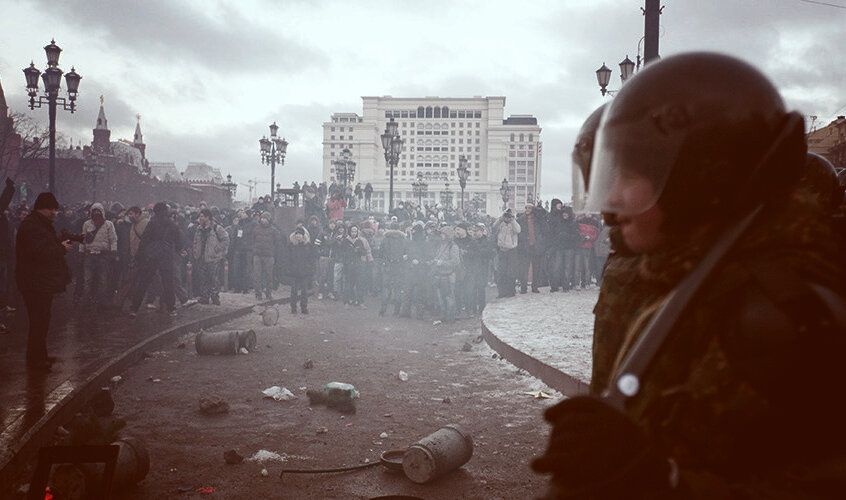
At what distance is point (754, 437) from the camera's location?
1.00 m

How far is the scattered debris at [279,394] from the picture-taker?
6.73m

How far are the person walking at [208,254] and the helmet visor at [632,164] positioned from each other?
1417 cm

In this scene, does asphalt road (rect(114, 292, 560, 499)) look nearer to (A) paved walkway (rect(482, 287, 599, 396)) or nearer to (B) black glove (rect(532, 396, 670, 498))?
(A) paved walkway (rect(482, 287, 599, 396))

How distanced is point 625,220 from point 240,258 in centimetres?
1681

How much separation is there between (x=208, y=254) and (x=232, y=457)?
35.0ft

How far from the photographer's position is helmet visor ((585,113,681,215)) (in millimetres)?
1208

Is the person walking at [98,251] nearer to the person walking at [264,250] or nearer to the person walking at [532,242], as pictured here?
the person walking at [264,250]

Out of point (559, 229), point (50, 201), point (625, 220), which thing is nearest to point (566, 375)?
point (625, 220)

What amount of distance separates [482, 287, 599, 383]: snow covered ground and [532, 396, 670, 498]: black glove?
5.62 metres

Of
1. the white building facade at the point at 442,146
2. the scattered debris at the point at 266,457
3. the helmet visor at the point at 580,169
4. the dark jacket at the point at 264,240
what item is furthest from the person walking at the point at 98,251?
the white building facade at the point at 442,146

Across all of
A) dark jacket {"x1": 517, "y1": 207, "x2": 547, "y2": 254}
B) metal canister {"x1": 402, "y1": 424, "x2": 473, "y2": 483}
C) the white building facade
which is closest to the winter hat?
metal canister {"x1": 402, "y1": 424, "x2": 473, "y2": 483}

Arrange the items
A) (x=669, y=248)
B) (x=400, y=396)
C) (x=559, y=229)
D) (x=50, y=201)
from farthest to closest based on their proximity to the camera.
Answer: (x=559, y=229) → (x=50, y=201) → (x=400, y=396) → (x=669, y=248)

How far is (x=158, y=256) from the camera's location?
39.6ft

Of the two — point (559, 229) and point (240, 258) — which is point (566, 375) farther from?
point (240, 258)
